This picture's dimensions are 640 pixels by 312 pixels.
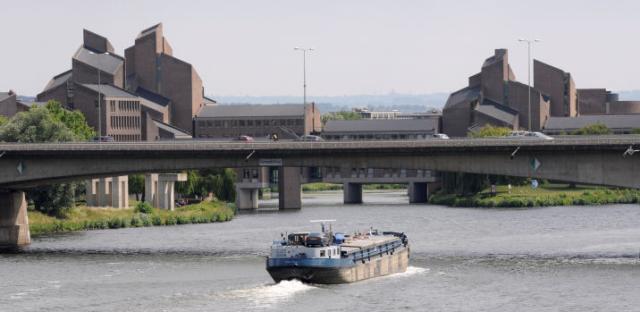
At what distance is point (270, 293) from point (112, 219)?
72.9 m

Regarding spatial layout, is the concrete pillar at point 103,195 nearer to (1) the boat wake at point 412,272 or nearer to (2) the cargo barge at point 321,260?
(1) the boat wake at point 412,272

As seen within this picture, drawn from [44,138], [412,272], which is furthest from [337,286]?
[44,138]

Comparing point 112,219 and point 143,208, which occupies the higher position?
point 143,208

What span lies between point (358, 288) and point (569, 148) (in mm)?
29159

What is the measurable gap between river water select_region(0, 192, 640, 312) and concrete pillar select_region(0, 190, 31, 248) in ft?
7.44

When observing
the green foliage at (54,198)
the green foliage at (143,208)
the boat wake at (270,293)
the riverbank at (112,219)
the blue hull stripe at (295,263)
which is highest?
the green foliage at (54,198)

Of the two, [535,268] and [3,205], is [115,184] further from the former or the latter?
[535,268]

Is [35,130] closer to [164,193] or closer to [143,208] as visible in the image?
[143,208]

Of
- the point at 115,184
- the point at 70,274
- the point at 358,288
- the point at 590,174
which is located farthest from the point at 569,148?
the point at 115,184

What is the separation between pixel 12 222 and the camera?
144750 mm

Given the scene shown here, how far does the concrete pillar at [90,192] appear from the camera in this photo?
18588 centimetres

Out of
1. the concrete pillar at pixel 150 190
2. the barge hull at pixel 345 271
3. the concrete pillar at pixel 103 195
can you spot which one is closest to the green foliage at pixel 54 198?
the concrete pillar at pixel 103 195

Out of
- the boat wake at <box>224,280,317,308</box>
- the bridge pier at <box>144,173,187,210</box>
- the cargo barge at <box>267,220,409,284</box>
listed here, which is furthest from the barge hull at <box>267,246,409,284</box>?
the bridge pier at <box>144,173,187,210</box>

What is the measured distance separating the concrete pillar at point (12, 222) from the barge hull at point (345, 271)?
141 ft
